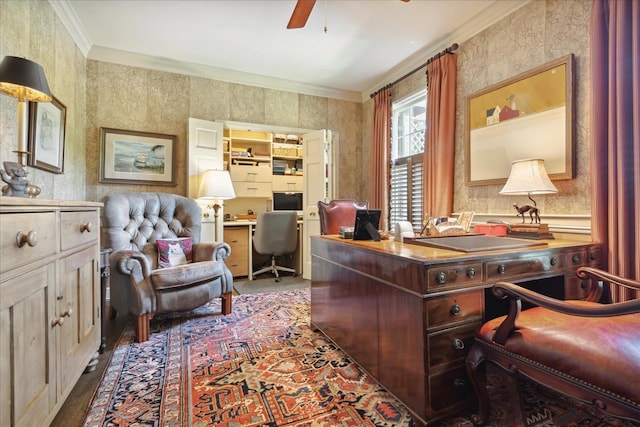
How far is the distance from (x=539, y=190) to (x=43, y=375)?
2674 mm

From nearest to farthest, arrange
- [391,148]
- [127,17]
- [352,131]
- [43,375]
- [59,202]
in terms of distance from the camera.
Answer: [43,375] → [59,202] → [127,17] → [391,148] → [352,131]

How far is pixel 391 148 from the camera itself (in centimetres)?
402

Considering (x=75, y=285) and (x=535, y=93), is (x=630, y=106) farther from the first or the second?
(x=75, y=285)

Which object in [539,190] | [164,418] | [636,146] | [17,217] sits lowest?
[164,418]

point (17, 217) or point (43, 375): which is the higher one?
point (17, 217)

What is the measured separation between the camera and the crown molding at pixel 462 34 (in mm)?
2502

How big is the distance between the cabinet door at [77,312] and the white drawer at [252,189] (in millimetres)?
3166

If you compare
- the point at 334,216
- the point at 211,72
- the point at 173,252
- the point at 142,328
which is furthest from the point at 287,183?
the point at 142,328

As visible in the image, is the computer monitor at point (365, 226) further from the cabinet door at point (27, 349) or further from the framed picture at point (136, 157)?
the framed picture at point (136, 157)

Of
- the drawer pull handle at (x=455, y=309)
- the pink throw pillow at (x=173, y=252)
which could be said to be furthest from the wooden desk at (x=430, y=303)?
the pink throw pillow at (x=173, y=252)

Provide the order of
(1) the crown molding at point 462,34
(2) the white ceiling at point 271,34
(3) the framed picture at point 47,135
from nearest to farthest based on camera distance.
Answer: (3) the framed picture at point 47,135 < (1) the crown molding at point 462,34 < (2) the white ceiling at point 271,34

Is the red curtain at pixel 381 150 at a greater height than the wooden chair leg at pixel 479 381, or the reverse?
the red curtain at pixel 381 150

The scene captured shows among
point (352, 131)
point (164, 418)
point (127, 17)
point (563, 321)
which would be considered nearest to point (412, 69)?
point (352, 131)

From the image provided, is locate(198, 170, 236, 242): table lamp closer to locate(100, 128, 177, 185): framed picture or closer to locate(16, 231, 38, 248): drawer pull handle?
locate(100, 128, 177, 185): framed picture
